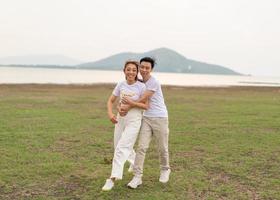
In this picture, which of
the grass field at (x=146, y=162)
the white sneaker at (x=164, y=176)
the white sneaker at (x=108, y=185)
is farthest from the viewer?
the white sneaker at (x=164, y=176)

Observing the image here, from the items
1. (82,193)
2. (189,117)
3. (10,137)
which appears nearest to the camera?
(82,193)

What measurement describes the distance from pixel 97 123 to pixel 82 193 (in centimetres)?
787

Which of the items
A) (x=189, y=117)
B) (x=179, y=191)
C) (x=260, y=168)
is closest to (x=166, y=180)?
(x=179, y=191)

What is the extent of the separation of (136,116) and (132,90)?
40 centimetres

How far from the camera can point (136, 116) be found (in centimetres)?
636

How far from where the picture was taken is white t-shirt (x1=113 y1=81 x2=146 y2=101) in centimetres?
632

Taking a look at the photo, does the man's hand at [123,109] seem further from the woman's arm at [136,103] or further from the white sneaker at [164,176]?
the white sneaker at [164,176]

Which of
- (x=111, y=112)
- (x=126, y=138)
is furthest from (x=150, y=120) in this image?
(x=111, y=112)

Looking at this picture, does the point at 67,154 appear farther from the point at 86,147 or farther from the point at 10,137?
the point at 10,137

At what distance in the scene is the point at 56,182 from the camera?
6.96 m

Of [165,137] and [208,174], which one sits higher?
[165,137]

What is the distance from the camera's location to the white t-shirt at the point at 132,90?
6323mm

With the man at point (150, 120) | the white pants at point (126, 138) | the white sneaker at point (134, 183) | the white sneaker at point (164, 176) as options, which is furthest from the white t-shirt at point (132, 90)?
the white sneaker at point (164, 176)

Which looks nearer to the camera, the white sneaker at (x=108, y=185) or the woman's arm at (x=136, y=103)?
the woman's arm at (x=136, y=103)
